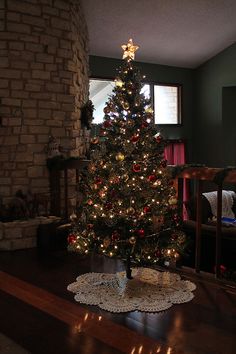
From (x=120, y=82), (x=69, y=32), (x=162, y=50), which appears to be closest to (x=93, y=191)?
(x=120, y=82)

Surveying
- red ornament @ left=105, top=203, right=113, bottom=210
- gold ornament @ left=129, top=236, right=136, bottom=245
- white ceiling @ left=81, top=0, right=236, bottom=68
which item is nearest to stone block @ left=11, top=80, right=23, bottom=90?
white ceiling @ left=81, top=0, right=236, bottom=68

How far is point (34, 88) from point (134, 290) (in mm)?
2897

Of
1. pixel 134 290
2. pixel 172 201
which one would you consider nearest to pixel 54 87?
pixel 172 201

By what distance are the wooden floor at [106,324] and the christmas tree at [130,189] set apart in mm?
443

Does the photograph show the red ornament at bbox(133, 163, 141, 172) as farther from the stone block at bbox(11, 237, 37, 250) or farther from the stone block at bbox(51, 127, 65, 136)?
the stone block at bbox(51, 127, 65, 136)

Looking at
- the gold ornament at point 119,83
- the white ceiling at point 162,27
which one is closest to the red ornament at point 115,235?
the gold ornament at point 119,83

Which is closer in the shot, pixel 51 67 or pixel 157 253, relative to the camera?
pixel 157 253

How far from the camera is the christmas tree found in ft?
9.19

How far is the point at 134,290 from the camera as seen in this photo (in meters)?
2.92

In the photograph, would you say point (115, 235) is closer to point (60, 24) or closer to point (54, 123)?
point (54, 123)

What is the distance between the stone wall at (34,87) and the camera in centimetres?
454

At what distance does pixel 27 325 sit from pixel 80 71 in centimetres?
394

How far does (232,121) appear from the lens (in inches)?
332

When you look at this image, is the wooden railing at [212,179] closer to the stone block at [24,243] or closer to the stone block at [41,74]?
the stone block at [24,243]
